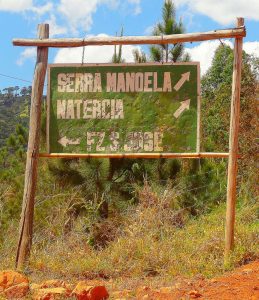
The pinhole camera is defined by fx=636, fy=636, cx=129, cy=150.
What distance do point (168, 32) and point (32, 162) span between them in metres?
6.20

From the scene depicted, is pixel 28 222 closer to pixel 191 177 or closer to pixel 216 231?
pixel 216 231

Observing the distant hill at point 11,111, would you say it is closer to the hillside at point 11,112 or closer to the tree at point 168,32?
the hillside at point 11,112

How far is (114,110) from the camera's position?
7711mm

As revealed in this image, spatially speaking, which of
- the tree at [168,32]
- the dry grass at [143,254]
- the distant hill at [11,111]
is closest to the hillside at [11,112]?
the distant hill at [11,111]

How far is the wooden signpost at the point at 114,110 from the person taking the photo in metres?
7.62

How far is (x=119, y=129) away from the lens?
769cm

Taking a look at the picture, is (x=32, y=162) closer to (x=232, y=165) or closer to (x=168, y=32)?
(x=232, y=165)

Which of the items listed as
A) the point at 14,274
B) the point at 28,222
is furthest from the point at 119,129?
the point at 14,274

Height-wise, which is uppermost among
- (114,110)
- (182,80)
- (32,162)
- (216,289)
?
(182,80)

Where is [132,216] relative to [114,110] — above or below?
below

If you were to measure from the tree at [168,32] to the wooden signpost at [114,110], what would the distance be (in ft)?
14.0

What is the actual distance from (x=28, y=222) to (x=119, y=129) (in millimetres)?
1565

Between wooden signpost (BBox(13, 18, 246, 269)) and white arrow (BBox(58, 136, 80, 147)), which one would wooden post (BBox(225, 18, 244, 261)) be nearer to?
wooden signpost (BBox(13, 18, 246, 269))

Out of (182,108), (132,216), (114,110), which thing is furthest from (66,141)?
(132,216)
